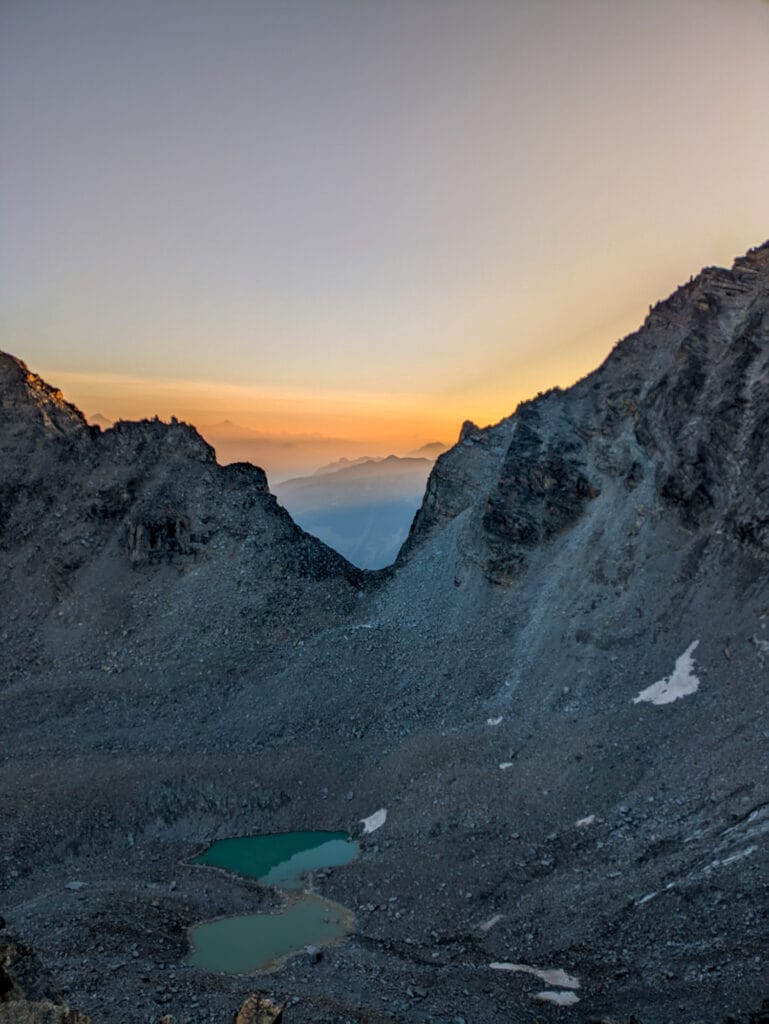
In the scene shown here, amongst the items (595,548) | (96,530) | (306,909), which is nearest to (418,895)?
(306,909)

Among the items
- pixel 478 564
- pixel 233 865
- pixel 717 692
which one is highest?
pixel 478 564

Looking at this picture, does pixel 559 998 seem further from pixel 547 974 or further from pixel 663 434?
pixel 663 434

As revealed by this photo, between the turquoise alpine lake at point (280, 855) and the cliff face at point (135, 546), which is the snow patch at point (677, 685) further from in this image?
the cliff face at point (135, 546)

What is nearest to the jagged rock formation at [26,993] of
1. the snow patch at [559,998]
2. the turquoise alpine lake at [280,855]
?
the snow patch at [559,998]

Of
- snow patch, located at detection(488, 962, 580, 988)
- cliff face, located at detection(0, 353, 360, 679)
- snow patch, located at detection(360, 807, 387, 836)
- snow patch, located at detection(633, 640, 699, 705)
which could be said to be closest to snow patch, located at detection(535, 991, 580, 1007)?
snow patch, located at detection(488, 962, 580, 988)

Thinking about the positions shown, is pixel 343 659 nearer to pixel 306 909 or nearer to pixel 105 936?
pixel 306 909
